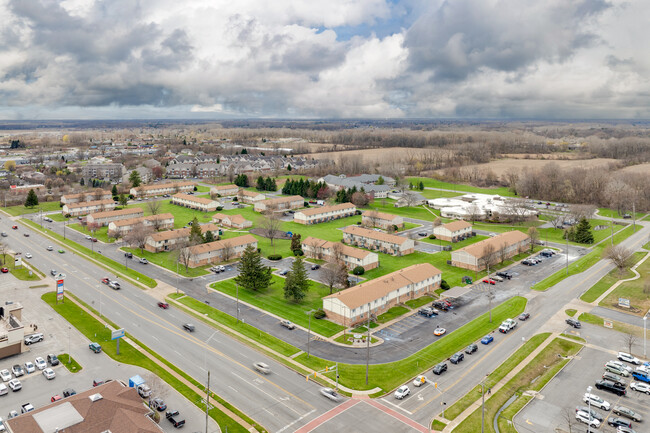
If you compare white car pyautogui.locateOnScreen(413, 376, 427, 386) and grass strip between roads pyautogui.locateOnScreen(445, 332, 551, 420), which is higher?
white car pyautogui.locateOnScreen(413, 376, 427, 386)

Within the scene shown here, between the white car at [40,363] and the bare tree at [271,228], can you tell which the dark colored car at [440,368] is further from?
the bare tree at [271,228]

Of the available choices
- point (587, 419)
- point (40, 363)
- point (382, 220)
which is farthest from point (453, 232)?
point (40, 363)

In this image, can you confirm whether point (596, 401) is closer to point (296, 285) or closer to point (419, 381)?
point (419, 381)

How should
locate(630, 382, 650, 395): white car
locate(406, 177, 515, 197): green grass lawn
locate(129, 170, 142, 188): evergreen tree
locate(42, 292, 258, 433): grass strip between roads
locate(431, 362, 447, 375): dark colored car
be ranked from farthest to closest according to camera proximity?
locate(406, 177, 515, 197): green grass lawn, locate(129, 170, 142, 188): evergreen tree, locate(431, 362, 447, 375): dark colored car, locate(630, 382, 650, 395): white car, locate(42, 292, 258, 433): grass strip between roads

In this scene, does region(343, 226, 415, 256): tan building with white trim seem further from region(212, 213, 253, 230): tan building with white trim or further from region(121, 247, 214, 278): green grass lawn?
region(121, 247, 214, 278): green grass lawn

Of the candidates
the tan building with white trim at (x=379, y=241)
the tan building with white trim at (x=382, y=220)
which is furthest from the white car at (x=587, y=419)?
the tan building with white trim at (x=382, y=220)

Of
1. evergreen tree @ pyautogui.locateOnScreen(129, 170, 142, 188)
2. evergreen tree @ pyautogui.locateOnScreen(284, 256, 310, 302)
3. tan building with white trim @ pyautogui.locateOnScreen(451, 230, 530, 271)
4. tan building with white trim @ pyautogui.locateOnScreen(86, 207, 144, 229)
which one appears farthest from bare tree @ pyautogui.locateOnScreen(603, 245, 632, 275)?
evergreen tree @ pyautogui.locateOnScreen(129, 170, 142, 188)

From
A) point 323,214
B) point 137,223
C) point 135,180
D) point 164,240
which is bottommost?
point 164,240
